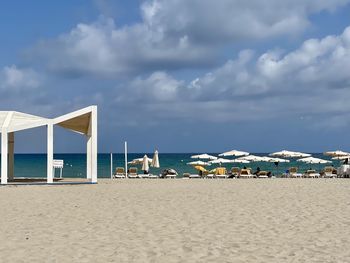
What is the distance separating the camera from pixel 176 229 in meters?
8.60

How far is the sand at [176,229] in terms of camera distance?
6539 millimetres

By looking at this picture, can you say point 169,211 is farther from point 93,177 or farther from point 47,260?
point 93,177

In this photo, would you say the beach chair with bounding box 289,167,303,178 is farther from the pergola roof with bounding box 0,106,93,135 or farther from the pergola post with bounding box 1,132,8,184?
the pergola post with bounding box 1,132,8,184

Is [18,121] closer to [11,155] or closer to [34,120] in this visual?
[34,120]

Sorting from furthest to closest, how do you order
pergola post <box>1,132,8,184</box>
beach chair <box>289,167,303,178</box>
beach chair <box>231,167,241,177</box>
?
beach chair <box>289,167,303,178</box>, beach chair <box>231,167,241,177</box>, pergola post <box>1,132,8,184</box>

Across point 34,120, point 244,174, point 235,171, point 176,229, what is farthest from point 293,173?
point 176,229

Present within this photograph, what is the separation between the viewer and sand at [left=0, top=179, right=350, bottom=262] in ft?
21.5

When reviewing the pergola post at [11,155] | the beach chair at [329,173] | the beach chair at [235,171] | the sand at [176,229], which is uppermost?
the pergola post at [11,155]

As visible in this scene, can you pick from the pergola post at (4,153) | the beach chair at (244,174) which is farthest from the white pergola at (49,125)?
the beach chair at (244,174)

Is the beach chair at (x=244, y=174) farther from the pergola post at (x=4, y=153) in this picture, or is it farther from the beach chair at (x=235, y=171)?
the pergola post at (x=4, y=153)

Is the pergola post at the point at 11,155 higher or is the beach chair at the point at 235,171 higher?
the pergola post at the point at 11,155

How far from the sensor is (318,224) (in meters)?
9.05

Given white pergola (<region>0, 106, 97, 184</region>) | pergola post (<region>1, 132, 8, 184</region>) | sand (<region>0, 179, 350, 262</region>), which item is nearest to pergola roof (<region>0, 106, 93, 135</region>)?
white pergola (<region>0, 106, 97, 184</region>)

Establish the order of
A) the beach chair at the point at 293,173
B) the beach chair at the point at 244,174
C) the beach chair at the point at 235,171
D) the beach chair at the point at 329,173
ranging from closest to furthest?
1. the beach chair at the point at 329,173
2. the beach chair at the point at 244,174
3. the beach chair at the point at 235,171
4. the beach chair at the point at 293,173
